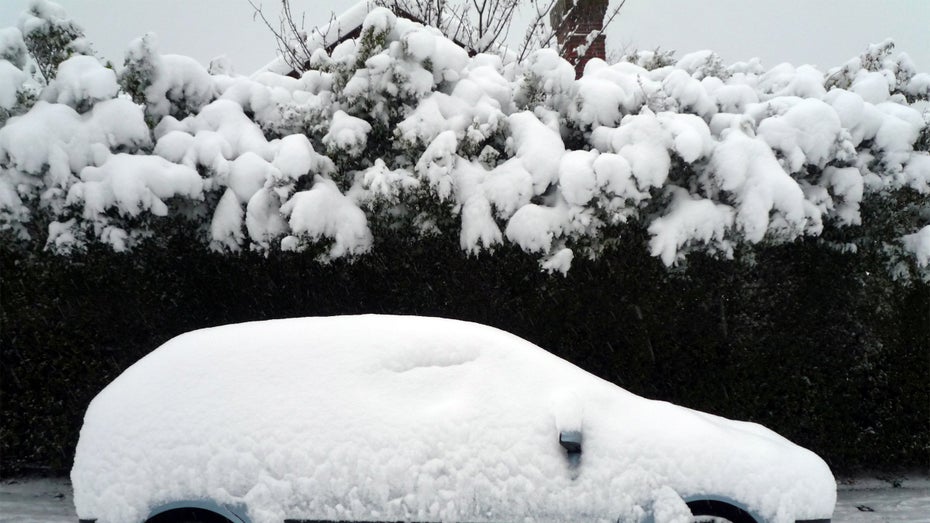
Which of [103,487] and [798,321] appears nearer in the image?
[103,487]

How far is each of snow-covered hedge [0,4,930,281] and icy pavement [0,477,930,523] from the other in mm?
1902

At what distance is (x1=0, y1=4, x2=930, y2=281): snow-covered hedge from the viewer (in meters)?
4.46

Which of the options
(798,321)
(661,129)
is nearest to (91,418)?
(661,129)

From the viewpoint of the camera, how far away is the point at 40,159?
446 cm

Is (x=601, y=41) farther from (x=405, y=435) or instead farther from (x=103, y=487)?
(x=103, y=487)

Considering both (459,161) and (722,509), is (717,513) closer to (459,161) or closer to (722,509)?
(722,509)

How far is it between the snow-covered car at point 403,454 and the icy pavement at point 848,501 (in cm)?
255

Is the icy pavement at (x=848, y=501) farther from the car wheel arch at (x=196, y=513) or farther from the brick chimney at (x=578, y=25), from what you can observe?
the brick chimney at (x=578, y=25)

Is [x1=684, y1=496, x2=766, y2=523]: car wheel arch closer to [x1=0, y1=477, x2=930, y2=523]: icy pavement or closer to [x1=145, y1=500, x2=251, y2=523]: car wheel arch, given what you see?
[x1=145, y1=500, x2=251, y2=523]: car wheel arch

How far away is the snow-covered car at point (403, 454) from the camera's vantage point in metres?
2.40

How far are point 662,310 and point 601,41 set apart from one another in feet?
20.4

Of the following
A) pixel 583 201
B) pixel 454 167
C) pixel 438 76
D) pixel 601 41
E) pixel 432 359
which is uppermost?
pixel 601 41

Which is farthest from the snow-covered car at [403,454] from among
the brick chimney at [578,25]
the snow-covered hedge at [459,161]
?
the brick chimney at [578,25]

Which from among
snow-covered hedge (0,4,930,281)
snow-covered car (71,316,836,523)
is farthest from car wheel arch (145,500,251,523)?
snow-covered hedge (0,4,930,281)
